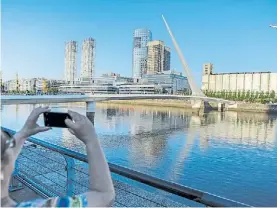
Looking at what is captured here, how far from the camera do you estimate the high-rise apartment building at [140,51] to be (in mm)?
78750

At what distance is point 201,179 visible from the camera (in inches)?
244

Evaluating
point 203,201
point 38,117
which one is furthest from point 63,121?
point 203,201

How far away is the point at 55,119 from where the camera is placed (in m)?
0.60

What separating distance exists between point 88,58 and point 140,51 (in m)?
20.7

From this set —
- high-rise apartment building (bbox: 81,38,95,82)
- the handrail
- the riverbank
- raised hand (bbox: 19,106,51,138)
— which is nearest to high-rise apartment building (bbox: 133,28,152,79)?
high-rise apartment building (bbox: 81,38,95,82)

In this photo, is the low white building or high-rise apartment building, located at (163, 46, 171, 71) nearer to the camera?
the low white building

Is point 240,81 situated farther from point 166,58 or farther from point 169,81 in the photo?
point 166,58

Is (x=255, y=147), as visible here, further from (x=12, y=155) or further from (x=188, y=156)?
(x=12, y=155)

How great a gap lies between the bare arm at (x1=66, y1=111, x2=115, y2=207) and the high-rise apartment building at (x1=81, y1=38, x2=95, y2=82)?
6309 centimetres

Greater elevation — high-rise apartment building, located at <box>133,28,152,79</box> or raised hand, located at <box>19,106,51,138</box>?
high-rise apartment building, located at <box>133,28,152,79</box>

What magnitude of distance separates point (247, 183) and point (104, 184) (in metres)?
6.19

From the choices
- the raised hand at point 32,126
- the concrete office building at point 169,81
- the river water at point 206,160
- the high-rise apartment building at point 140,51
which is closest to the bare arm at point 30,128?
the raised hand at point 32,126

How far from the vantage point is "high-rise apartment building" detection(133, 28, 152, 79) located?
78.8m

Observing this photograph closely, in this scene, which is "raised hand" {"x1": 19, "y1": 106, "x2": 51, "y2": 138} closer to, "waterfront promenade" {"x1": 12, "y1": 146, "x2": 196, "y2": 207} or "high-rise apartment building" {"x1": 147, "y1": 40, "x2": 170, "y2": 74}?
"waterfront promenade" {"x1": 12, "y1": 146, "x2": 196, "y2": 207}
